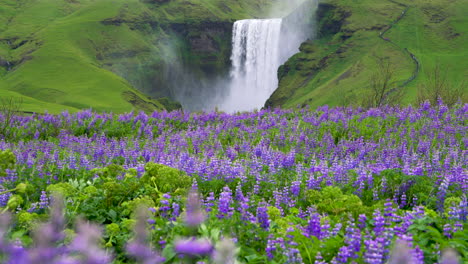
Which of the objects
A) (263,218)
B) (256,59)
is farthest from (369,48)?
(263,218)

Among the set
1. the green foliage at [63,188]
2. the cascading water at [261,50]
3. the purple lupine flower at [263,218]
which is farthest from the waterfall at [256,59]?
the purple lupine flower at [263,218]

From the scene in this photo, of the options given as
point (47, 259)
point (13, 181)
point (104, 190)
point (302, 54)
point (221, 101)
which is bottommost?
point (221, 101)

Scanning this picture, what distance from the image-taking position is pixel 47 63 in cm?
9700

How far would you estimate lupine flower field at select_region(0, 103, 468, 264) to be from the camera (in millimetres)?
2638

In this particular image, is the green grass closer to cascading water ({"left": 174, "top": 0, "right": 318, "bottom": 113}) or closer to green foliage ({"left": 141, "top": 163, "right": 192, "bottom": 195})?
cascading water ({"left": 174, "top": 0, "right": 318, "bottom": 113})

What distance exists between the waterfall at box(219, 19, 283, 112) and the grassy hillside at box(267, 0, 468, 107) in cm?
823

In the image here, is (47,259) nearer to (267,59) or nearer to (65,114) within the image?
(65,114)

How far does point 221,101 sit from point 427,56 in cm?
6584

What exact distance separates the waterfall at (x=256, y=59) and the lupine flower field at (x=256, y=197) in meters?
85.5

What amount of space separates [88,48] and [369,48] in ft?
231

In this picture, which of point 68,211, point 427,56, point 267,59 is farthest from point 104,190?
point 267,59

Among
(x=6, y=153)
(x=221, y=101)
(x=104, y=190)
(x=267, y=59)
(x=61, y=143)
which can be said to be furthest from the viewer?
(x=221, y=101)

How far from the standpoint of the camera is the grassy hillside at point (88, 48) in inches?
3275

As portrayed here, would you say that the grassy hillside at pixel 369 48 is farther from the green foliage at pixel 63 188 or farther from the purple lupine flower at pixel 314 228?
the purple lupine flower at pixel 314 228
